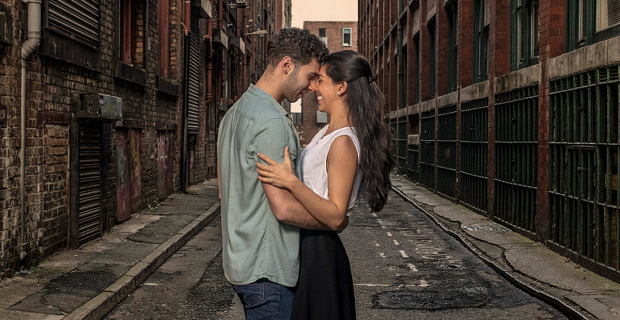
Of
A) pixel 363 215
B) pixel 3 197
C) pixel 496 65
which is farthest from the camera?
pixel 363 215

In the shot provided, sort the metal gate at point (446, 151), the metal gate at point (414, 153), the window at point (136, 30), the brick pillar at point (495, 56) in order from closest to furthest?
the brick pillar at point (495, 56), the window at point (136, 30), the metal gate at point (446, 151), the metal gate at point (414, 153)

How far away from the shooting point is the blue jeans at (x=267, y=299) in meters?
2.54

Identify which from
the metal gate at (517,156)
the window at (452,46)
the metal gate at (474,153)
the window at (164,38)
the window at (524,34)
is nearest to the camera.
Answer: the metal gate at (517,156)

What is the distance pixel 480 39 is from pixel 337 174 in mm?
13325

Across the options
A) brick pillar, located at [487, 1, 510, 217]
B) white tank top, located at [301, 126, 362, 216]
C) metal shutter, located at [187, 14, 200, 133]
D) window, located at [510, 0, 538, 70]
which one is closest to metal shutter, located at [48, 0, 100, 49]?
white tank top, located at [301, 126, 362, 216]

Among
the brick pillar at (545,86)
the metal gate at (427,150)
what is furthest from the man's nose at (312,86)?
the metal gate at (427,150)

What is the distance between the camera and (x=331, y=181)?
2611 mm

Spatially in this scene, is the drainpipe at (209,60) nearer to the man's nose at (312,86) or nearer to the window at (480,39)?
the window at (480,39)

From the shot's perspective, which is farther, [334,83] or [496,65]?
[496,65]

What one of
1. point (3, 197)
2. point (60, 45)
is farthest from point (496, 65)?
point (3, 197)

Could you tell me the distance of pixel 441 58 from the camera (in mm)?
19016

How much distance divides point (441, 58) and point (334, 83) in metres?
16.8

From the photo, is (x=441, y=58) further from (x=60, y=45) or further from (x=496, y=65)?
(x=60, y=45)

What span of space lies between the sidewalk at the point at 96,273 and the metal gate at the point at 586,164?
5369 millimetres
